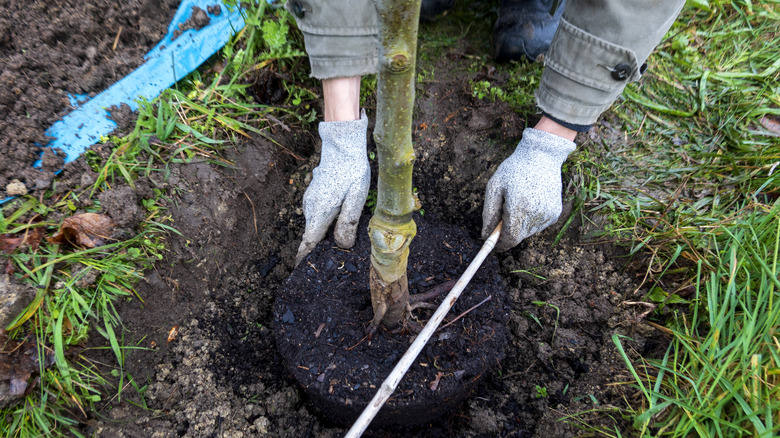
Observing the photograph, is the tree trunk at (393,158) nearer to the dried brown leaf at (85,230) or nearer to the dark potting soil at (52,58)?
the dried brown leaf at (85,230)

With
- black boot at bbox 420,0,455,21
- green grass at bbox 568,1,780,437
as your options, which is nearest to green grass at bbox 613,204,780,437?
green grass at bbox 568,1,780,437

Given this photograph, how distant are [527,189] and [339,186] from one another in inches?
32.6

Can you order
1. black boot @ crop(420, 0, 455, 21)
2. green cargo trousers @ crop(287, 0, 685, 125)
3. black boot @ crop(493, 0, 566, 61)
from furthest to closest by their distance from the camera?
1. black boot @ crop(420, 0, 455, 21)
2. black boot @ crop(493, 0, 566, 61)
3. green cargo trousers @ crop(287, 0, 685, 125)

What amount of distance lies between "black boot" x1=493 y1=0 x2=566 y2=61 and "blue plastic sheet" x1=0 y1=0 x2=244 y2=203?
1.51 meters

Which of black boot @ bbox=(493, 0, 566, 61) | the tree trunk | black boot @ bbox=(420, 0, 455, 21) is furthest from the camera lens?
black boot @ bbox=(420, 0, 455, 21)

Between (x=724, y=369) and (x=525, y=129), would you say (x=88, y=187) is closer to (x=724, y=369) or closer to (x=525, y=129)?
(x=525, y=129)

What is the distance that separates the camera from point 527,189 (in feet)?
5.62

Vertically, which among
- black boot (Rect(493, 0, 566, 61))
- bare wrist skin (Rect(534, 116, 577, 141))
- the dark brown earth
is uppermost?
black boot (Rect(493, 0, 566, 61))

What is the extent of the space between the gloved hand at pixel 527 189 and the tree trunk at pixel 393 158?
2.15ft

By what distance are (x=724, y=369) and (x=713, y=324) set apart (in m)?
0.19

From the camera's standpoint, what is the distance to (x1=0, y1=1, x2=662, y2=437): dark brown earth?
153 centimetres

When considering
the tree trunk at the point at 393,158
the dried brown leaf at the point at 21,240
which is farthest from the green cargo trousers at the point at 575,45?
the dried brown leaf at the point at 21,240

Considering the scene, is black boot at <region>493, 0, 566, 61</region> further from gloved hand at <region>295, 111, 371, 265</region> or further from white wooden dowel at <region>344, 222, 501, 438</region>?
white wooden dowel at <region>344, 222, 501, 438</region>

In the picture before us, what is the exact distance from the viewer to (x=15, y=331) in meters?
1.35
